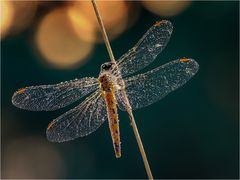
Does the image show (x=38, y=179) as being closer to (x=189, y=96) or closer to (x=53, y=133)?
(x=189, y=96)

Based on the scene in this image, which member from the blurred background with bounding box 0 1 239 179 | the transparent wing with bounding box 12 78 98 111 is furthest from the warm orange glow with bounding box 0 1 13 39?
the transparent wing with bounding box 12 78 98 111

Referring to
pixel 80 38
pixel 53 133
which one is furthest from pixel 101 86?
pixel 80 38

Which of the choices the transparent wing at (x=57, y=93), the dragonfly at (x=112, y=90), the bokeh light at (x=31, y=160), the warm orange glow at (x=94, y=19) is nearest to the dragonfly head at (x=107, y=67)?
the dragonfly at (x=112, y=90)

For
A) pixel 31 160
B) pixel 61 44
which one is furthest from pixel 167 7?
pixel 31 160

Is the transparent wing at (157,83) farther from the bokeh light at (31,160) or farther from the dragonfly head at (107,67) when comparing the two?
the bokeh light at (31,160)

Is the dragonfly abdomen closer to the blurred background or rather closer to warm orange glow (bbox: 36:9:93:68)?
the blurred background
